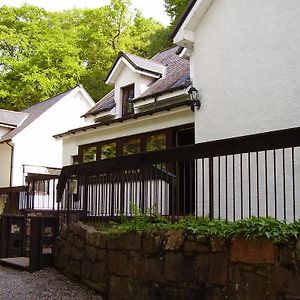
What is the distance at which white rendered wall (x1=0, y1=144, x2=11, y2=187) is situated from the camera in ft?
80.5

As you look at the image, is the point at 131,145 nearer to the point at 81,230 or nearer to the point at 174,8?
the point at 81,230

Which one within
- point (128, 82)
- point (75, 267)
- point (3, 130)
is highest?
point (128, 82)

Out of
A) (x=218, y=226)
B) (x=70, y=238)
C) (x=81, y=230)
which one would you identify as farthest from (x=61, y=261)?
(x=218, y=226)

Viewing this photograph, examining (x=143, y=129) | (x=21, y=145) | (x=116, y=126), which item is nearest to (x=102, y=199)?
(x=143, y=129)

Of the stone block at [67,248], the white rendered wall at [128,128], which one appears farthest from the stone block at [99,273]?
the white rendered wall at [128,128]

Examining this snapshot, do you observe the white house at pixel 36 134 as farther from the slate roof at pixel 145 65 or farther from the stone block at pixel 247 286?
the stone block at pixel 247 286

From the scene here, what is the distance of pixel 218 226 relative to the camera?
516cm

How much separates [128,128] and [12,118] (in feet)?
49.1

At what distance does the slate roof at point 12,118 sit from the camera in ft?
86.1

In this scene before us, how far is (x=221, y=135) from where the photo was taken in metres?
10.6

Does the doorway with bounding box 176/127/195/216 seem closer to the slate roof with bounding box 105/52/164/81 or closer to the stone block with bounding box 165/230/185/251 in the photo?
the stone block with bounding box 165/230/185/251

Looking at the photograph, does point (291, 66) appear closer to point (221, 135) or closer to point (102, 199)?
point (221, 135)

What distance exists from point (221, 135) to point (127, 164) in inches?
159

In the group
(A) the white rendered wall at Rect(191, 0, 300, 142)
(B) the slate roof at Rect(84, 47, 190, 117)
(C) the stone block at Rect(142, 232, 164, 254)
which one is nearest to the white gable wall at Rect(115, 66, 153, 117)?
(B) the slate roof at Rect(84, 47, 190, 117)
